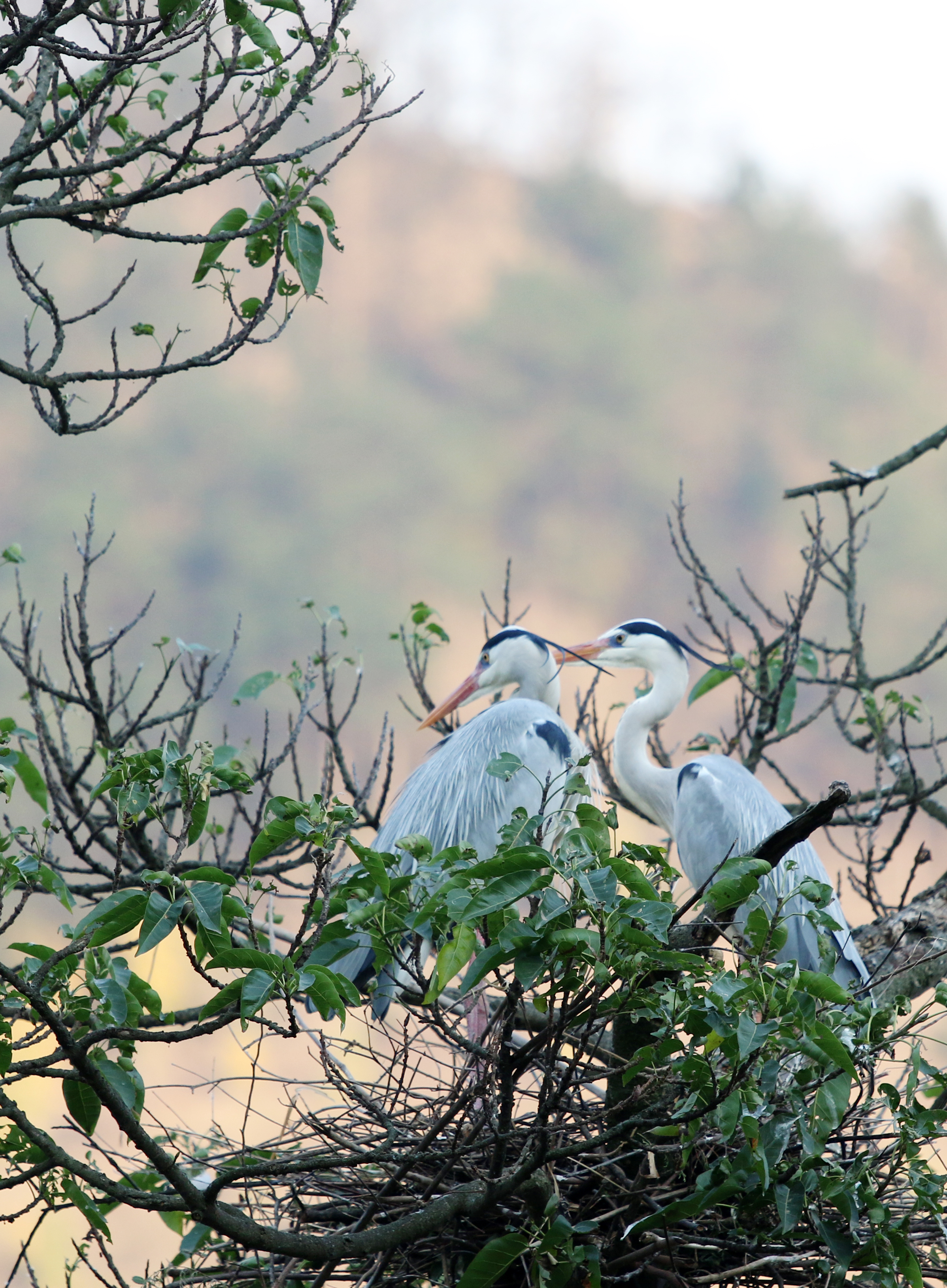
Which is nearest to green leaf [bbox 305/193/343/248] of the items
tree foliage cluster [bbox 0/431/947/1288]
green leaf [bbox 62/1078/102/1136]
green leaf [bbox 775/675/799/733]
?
tree foliage cluster [bbox 0/431/947/1288]

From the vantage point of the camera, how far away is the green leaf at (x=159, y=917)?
59.0 inches

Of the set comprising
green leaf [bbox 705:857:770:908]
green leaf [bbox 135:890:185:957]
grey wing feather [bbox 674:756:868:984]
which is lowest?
green leaf [bbox 705:857:770:908]

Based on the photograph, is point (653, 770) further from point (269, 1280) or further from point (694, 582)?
point (269, 1280)

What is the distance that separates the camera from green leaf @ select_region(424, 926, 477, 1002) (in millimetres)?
1555

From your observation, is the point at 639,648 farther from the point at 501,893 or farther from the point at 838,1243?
the point at 501,893

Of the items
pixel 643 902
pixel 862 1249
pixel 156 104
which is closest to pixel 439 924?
pixel 643 902

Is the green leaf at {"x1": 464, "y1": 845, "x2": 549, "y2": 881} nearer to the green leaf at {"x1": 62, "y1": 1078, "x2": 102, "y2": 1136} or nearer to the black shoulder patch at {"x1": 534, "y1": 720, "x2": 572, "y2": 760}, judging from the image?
the green leaf at {"x1": 62, "y1": 1078, "x2": 102, "y2": 1136}

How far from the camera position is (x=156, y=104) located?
2936 mm

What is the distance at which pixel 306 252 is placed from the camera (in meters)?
2.38

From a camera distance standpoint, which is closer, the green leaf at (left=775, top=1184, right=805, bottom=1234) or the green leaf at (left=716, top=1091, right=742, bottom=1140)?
the green leaf at (left=716, top=1091, right=742, bottom=1140)

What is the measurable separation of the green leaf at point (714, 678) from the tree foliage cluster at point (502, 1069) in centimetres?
156

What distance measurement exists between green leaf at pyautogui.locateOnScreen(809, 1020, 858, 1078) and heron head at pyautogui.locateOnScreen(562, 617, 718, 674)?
117 inches

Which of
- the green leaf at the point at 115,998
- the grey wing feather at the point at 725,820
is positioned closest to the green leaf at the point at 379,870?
the green leaf at the point at 115,998

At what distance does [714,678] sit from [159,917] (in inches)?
111
